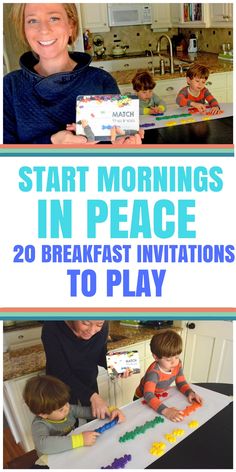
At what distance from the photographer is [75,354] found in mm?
1386

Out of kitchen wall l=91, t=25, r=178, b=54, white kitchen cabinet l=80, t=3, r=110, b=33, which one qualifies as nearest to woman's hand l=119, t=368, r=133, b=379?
white kitchen cabinet l=80, t=3, r=110, b=33

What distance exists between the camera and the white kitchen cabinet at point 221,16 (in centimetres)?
253

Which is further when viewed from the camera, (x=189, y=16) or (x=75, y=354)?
(x=189, y=16)

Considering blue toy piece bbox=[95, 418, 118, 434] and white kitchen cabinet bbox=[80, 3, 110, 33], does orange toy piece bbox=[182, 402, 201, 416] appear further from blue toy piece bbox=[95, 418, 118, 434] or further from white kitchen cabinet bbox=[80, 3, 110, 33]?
white kitchen cabinet bbox=[80, 3, 110, 33]

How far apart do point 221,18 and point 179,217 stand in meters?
2.38

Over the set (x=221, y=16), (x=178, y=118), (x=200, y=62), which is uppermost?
(x=221, y=16)

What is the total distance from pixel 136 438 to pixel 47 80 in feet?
2.61

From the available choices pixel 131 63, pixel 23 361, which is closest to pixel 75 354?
pixel 23 361

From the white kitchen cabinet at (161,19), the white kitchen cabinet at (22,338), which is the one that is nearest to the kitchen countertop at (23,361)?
the white kitchen cabinet at (22,338)

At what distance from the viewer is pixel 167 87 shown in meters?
2.66

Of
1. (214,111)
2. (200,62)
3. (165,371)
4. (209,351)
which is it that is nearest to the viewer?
(165,371)

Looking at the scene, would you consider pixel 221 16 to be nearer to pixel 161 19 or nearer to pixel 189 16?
pixel 189 16

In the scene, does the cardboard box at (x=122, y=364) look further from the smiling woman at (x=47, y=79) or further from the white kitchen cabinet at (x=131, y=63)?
the white kitchen cabinet at (x=131, y=63)

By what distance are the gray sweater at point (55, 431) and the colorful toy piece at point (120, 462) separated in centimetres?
10
